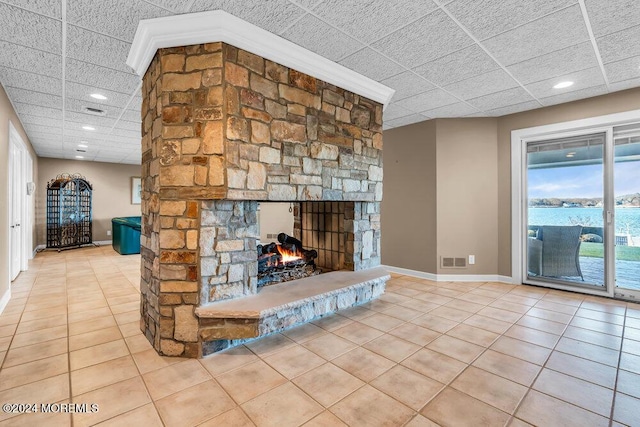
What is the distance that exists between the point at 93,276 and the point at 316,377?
4.45m

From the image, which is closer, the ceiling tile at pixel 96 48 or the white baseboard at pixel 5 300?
the ceiling tile at pixel 96 48

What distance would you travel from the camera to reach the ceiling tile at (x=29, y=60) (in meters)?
2.47

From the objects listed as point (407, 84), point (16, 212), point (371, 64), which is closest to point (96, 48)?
point (371, 64)

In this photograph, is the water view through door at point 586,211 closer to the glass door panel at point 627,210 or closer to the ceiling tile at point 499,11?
the glass door panel at point 627,210

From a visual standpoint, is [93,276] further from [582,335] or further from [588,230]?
[588,230]

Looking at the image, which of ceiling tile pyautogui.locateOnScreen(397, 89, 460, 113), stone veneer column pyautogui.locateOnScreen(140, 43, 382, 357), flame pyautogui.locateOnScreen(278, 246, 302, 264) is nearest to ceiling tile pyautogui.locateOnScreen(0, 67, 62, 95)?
stone veneer column pyautogui.locateOnScreen(140, 43, 382, 357)

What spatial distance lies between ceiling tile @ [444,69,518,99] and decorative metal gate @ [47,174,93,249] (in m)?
9.05

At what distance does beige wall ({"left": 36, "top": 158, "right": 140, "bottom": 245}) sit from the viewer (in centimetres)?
774

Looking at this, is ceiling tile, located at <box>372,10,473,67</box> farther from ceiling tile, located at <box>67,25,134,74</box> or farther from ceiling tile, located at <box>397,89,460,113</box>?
ceiling tile, located at <box>67,25,134,74</box>

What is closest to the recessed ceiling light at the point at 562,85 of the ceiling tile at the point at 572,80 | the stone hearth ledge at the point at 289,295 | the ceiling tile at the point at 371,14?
the ceiling tile at the point at 572,80

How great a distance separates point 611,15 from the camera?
2.11m

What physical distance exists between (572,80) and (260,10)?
3238 millimetres

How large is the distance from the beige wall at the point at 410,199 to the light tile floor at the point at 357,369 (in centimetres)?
142

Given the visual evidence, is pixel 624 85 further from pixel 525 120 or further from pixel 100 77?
pixel 100 77
